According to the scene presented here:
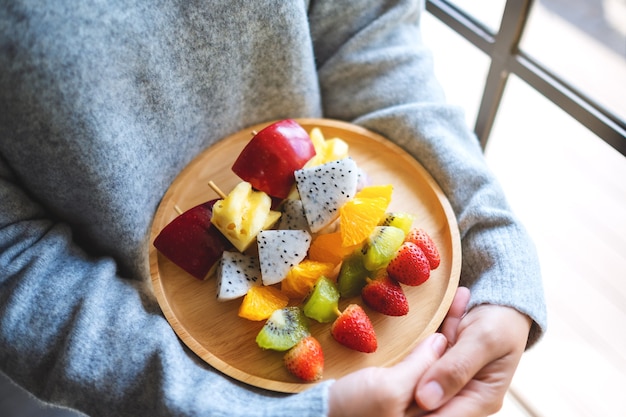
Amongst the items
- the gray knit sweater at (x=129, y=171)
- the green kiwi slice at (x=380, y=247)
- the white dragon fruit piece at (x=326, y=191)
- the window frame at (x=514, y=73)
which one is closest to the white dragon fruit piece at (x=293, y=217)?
the white dragon fruit piece at (x=326, y=191)

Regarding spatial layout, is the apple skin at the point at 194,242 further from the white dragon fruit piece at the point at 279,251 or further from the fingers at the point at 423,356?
the fingers at the point at 423,356

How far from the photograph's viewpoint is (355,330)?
890 millimetres

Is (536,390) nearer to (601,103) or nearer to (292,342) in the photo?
(601,103)

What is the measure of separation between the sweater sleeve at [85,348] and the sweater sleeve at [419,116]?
1.28ft

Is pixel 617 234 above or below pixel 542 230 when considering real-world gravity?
above

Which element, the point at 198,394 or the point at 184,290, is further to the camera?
the point at 184,290

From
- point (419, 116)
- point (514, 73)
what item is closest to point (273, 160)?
point (419, 116)

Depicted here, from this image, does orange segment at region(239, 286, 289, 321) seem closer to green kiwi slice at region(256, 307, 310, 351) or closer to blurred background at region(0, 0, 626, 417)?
green kiwi slice at region(256, 307, 310, 351)

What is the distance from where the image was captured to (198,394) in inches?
33.3

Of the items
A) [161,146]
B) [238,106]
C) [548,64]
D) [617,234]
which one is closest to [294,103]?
[238,106]

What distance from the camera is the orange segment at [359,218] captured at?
95cm

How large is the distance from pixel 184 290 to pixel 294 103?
17.4 inches

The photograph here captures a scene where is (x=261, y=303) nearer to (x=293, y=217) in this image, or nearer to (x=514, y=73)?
(x=293, y=217)

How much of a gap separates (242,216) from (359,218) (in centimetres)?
20
